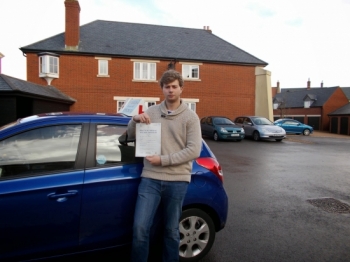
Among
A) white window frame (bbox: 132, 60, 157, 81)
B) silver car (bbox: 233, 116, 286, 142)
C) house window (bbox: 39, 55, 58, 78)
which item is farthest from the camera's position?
white window frame (bbox: 132, 60, 157, 81)

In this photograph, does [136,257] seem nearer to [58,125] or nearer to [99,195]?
[99,195]

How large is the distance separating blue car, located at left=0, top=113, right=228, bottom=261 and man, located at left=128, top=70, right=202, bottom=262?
0.26 m

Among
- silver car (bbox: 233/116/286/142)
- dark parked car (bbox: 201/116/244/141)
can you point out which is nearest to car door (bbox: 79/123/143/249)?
dark parked car (bbox: 201/116/244/141)

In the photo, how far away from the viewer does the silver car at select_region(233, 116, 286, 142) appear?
16719 millimetres

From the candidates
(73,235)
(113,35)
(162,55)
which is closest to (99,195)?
(73,235)

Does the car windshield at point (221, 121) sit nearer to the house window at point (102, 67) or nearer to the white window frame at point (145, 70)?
the white window frame at point (145, 70)

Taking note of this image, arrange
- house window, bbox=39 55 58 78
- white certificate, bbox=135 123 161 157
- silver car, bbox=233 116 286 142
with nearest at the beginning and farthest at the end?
white certificate, bbox=135 123 161 157, silver car, bbox=233 116 286 142, house window, bbox=39 55 58 78

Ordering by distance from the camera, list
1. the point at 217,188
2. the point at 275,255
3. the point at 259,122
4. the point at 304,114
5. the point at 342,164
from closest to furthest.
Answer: the point at 217,188 < the point at 275,255 < the point at 342,164 < the point at 259,122 < the point at 304,114

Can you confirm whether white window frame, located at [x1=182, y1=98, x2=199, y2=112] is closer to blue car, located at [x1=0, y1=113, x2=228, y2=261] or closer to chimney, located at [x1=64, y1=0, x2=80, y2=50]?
Answer: chimney, located at [x1=64, y1=0, x2=80, y2=50]

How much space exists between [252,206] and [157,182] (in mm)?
3075

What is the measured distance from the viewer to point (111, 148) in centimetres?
271

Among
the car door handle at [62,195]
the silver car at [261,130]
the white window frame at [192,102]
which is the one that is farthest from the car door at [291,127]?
the car door handle at [62,195]

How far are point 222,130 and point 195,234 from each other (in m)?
13.5

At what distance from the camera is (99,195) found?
2492mm
